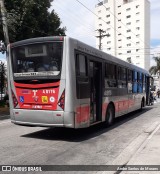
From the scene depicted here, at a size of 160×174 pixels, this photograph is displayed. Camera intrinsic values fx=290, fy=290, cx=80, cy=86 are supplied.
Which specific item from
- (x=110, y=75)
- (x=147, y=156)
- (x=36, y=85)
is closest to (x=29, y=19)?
(x=110, y=75)

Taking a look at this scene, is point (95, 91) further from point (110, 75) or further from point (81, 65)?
point (81, 65)

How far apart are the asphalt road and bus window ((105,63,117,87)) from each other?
185 cm

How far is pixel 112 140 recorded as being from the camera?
916 centimetres

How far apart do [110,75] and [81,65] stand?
9.64 feet

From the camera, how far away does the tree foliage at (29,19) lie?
21234 millimetres

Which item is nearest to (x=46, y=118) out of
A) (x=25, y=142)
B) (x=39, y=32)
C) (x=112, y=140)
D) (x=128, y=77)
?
(x=25, y=142)

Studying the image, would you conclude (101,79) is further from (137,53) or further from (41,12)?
(137,53)

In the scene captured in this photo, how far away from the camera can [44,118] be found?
861 cm

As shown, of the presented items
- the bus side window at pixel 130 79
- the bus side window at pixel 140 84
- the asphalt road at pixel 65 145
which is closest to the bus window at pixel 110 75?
the asphalt road at pixel 65 145

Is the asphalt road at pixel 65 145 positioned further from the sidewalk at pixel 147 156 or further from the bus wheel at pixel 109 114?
the sidewalk at pixel 147 156

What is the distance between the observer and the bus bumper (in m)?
8.34

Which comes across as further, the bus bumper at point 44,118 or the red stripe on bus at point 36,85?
the red stripe on bus at point 36,85

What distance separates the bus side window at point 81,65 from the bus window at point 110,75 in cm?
216

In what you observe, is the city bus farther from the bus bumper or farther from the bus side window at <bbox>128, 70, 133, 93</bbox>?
the bus side window at <bbox>128, 70, 133, 93</bbox>
